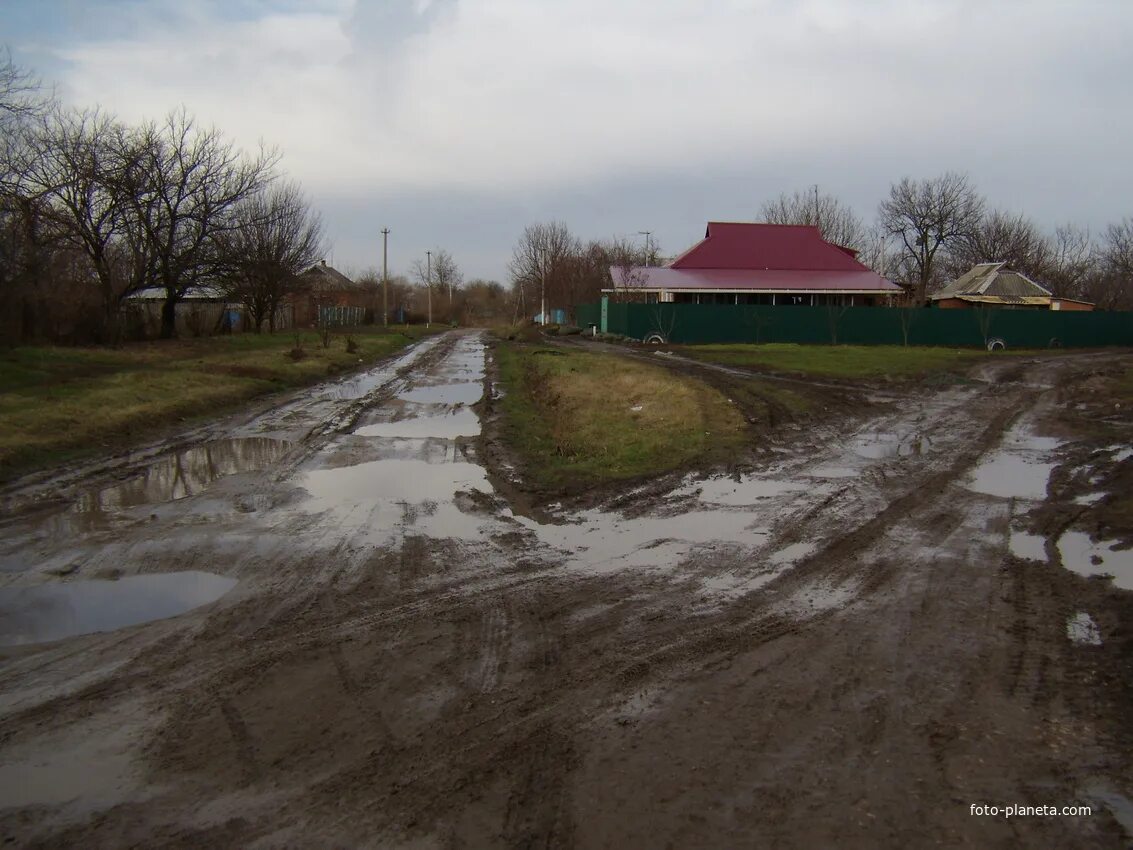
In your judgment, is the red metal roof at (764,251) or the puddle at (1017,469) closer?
the puddle at (1017,469)

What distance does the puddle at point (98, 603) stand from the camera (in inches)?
216

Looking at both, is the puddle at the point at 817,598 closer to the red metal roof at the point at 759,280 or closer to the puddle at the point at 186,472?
Result: the puddle at the point at 186,472

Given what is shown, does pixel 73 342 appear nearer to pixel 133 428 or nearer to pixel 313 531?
pixel 133 428

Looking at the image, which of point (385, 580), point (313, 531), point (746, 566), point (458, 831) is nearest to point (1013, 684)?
point (746, 566)

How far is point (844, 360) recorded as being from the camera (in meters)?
26.9

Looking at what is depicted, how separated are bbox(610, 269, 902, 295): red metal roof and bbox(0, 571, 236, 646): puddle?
128 feet

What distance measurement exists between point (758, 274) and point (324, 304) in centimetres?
3195

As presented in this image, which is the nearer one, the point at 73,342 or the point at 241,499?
the point at 241,499

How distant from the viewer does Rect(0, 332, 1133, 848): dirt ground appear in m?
3.41

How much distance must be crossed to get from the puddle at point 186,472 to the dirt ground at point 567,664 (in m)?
0.12

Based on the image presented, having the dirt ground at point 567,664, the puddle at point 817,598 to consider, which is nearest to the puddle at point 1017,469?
the dirt ground at point 567,664

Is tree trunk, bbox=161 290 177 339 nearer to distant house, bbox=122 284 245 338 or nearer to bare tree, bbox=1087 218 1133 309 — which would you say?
distant house, bbox=122 284 245 338

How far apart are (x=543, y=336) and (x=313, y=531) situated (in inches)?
1553

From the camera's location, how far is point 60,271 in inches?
1117
